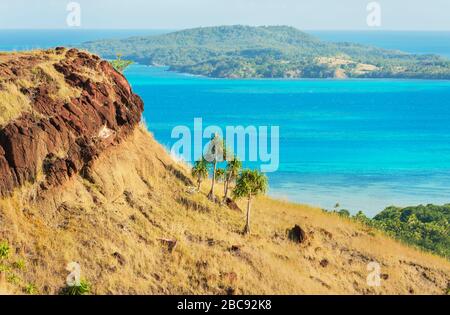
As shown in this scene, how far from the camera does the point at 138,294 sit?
26.7 metres

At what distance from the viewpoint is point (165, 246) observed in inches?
1206

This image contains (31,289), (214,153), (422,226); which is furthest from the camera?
(422,226)

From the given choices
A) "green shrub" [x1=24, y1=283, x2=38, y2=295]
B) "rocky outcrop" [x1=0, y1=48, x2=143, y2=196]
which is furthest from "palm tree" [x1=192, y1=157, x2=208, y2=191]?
"green shrub" [x1=24, y1=283, x2=38, y2=295]

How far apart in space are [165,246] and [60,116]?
313 inches

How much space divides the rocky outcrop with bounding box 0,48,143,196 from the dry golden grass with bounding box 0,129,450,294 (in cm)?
87

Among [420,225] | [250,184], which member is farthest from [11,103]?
[420,225]

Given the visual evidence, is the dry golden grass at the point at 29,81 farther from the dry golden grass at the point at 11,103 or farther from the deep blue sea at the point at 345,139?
the deep blue sea at the point at 345,139

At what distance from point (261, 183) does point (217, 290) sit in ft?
30.1

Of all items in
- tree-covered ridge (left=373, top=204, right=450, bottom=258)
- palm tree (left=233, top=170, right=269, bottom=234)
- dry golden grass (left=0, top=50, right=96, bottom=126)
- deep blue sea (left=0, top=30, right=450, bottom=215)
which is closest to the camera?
dry golden grass (left=0, top=50, right=96, bottom=126)

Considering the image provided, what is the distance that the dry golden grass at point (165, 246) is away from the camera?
27.6 m

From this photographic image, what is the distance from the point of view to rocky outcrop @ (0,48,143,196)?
29734 millimetres

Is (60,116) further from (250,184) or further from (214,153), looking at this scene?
(250,184)

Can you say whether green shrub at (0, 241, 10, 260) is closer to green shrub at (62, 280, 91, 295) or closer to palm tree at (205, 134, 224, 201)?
green shrub at (62, 280, 91, 295)

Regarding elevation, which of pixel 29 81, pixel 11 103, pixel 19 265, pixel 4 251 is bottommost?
pixel 19 265
